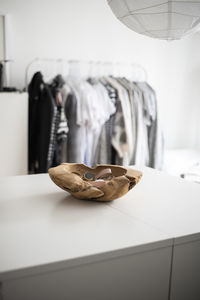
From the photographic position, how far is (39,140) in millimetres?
3156

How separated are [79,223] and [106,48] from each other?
2907mm

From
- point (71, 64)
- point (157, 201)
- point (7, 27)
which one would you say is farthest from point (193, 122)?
point (157, 201)

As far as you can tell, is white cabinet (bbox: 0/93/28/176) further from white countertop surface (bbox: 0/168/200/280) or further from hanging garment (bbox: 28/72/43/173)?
white countertop surface (bbox: 0/168/200/280)

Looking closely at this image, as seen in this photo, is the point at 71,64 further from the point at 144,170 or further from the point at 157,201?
the point at 157,201

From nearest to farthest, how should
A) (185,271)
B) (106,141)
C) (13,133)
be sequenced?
(185,271)
(13,133)
(106,141)

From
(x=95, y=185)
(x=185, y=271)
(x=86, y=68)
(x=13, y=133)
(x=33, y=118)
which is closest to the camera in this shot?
(x=185, y=271)

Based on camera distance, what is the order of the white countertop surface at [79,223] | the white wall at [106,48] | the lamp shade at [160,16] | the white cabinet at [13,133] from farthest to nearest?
the white wall at [106,48] < the white cabinet at [13,133] < the lamp shade at [160,16] < the white countertop surface at [79,223]

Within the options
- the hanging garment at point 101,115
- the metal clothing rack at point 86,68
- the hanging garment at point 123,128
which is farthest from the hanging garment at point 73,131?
the metal clothing rack at point 86,68

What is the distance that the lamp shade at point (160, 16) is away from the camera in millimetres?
1389

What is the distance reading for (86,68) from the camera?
3.83 m

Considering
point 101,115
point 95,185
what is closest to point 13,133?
point 101,115

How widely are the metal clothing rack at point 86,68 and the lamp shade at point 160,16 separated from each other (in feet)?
6.32

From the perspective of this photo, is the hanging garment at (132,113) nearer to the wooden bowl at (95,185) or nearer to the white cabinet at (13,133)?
the white cabinet at (13,133)

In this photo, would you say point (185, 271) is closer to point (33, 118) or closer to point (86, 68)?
point (33, 118)
